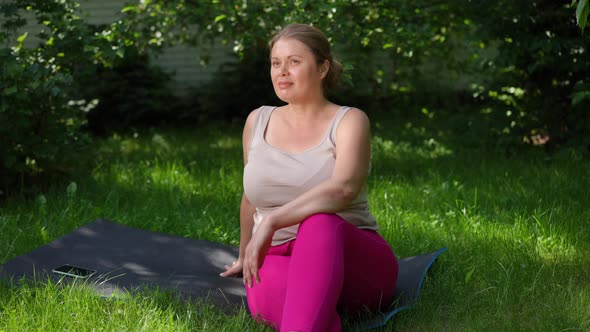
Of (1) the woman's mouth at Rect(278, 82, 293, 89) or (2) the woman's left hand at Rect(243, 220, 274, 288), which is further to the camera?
(1) the woman's mouth at Rect(278, 82, 293, 89)

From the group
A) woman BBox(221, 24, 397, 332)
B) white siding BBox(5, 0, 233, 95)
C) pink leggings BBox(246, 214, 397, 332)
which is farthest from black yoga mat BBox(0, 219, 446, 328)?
white siding BBox(5, 0, 233, 95)

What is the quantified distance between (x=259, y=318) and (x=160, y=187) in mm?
2713

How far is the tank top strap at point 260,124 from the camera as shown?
10.5 ft

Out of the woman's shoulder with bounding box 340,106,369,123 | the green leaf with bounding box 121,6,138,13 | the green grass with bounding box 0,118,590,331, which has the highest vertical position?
the green leaf with bounding box 121,6,138,13

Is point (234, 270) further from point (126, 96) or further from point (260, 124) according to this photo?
point (126, 96)

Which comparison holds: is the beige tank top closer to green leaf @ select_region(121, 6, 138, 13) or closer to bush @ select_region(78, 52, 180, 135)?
green leaf @ select_region(121, 6, 138, 13)

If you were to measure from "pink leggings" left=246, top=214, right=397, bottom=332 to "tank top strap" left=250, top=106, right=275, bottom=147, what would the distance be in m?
0.47

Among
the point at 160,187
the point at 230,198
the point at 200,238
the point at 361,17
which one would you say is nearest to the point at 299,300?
the point at 200,238

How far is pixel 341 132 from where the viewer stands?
2.97 metres

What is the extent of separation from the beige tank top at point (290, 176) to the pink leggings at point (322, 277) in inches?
3.2

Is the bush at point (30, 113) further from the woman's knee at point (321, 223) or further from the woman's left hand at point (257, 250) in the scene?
the woman's knee at point (321, 223)

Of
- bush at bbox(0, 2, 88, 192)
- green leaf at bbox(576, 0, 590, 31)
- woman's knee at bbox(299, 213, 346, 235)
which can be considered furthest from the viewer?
bush at bbox(0, 2, 88, 192)

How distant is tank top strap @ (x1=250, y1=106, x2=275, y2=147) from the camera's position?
10.5 ft

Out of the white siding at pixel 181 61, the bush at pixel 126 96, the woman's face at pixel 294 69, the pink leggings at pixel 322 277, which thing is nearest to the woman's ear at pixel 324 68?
the woman's face at pixel 294 69
